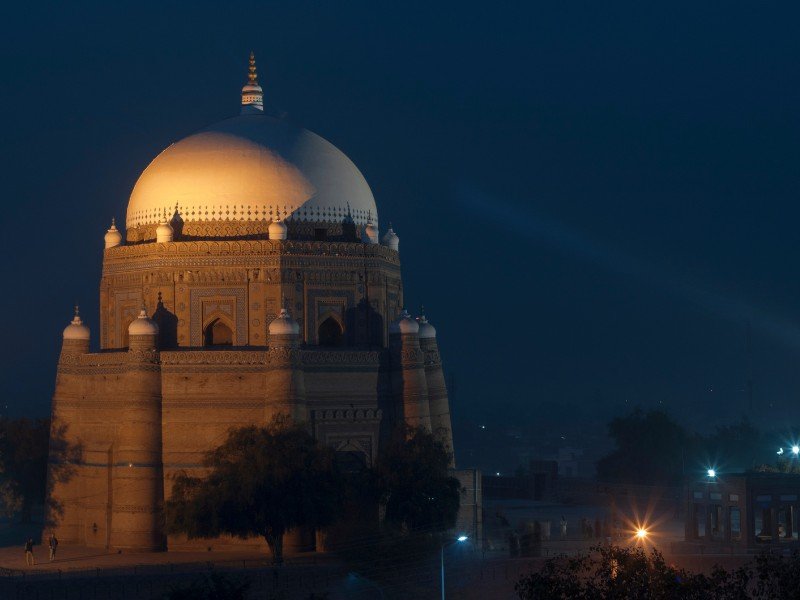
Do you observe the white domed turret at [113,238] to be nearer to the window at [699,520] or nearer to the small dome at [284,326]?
the small dome at [284,326]

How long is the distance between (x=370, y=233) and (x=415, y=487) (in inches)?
320

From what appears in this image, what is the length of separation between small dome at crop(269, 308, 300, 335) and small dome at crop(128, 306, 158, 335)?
118 inches

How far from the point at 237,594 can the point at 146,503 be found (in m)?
13.0

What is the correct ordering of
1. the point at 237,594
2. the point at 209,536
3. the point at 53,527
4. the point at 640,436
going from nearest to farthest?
the point at 237,594
the point at 209,536
the point at 53,527
the point at 640,436

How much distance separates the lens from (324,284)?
5172cm

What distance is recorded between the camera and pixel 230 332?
5150 centimetres

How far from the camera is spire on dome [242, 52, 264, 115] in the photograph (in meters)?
55.0

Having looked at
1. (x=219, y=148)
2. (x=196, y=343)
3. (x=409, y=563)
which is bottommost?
(x=409, y=563)

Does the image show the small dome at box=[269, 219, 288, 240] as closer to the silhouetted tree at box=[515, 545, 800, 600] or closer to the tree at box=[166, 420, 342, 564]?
the tree at box=[166, 420, 342, 564]

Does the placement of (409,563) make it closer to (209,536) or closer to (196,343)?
(209,536)

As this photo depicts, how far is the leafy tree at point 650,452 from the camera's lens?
77.0 meters

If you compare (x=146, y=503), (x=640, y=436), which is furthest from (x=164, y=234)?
(x=640, y=436)

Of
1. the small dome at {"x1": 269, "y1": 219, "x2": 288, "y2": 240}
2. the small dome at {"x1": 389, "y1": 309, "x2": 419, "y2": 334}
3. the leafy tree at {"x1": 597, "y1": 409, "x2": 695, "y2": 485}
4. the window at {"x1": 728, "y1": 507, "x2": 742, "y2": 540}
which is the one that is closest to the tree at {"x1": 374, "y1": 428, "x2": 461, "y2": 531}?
the small dome at {"x1": 389, "y1": 309, "x2": 419, "y2": 334}

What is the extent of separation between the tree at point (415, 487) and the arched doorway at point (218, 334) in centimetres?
547
